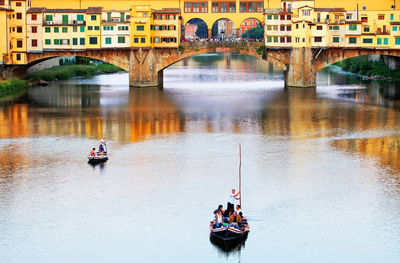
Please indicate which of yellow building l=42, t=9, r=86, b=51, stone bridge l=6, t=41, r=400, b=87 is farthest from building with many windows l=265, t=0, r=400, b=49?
yellow building l=42, t=9, r=86, b=51

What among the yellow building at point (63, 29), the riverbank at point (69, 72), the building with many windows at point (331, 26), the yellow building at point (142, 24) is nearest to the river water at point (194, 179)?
the building with many windows at point (331, 26)

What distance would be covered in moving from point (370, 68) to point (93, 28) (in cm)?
3830

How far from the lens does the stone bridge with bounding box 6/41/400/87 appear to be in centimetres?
7238

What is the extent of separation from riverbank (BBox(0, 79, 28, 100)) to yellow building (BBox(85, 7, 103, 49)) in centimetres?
784

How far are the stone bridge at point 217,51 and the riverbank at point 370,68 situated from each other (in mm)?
12055

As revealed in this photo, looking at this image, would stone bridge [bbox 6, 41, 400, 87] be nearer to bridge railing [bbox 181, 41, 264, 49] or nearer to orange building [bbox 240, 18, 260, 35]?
bridge railing [bbox 181, 41, 264, 49]

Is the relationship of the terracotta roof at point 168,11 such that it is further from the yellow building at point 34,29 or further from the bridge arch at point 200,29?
the bridge arch at point 200,29

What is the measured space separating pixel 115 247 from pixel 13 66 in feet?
166

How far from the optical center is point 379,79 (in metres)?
83.7

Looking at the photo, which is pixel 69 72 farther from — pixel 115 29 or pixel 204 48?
pixel 204 48

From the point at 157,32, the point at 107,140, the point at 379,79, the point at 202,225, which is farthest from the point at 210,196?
the point at 379,79

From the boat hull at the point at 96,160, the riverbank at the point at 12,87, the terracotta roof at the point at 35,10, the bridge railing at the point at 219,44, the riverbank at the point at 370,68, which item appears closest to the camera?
the boat hull at the point at 96,160

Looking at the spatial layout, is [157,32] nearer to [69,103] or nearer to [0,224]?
[69,103]

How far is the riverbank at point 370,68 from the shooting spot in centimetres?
8419
